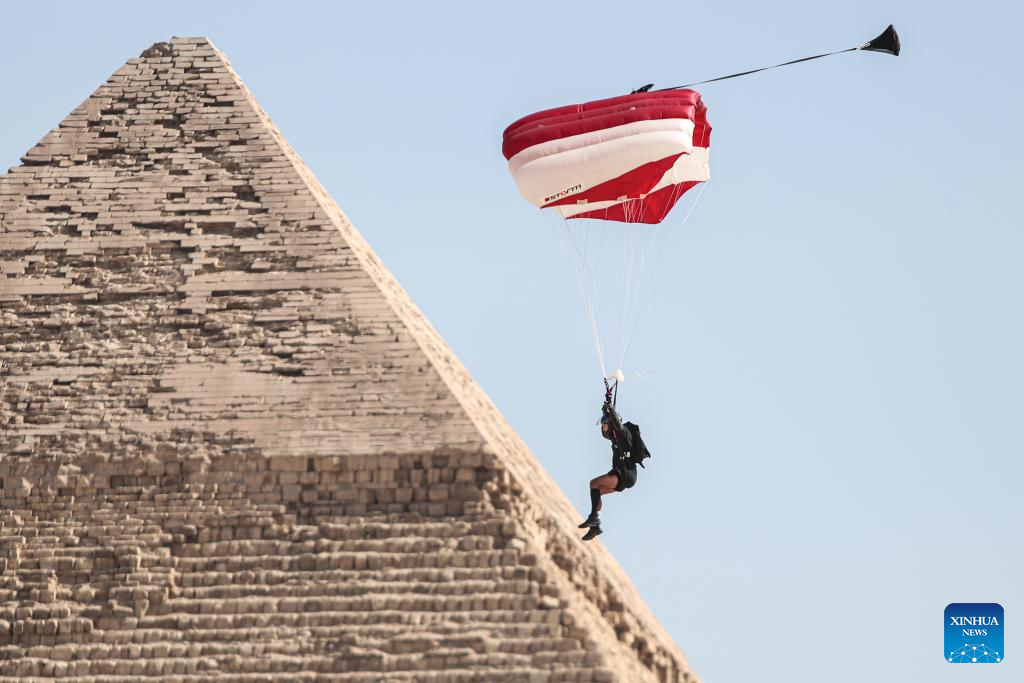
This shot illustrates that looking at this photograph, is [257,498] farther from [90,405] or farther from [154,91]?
[154,91]

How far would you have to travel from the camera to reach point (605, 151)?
30.3 m

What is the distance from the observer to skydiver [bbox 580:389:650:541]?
28.2m

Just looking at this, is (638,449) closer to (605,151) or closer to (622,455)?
(622,455)

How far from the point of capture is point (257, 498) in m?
26.3

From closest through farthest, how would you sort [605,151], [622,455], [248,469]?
[248,469], [622,455], [605,151]

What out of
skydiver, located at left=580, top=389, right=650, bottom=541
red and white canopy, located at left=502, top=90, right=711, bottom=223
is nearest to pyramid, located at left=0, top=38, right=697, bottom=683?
skydiver, located at left=580, top=389, right=650, bottom=541

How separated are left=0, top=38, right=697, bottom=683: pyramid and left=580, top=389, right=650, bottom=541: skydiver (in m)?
0.43

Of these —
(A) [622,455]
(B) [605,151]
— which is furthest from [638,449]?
(B) [605,151]

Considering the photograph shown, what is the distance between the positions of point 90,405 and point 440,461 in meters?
3.84

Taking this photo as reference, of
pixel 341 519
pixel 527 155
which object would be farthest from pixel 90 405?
pixel 527 155

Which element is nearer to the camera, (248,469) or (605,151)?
(248,469)

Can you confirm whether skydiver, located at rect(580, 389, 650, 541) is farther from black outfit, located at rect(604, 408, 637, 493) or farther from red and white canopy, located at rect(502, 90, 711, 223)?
red and white canopy, located at rect(502, 90, 711, 223)

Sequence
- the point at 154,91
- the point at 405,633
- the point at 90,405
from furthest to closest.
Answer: the point at 154,91 → the point at 90,405 → the point at 405,633

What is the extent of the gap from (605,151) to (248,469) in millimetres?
6470
